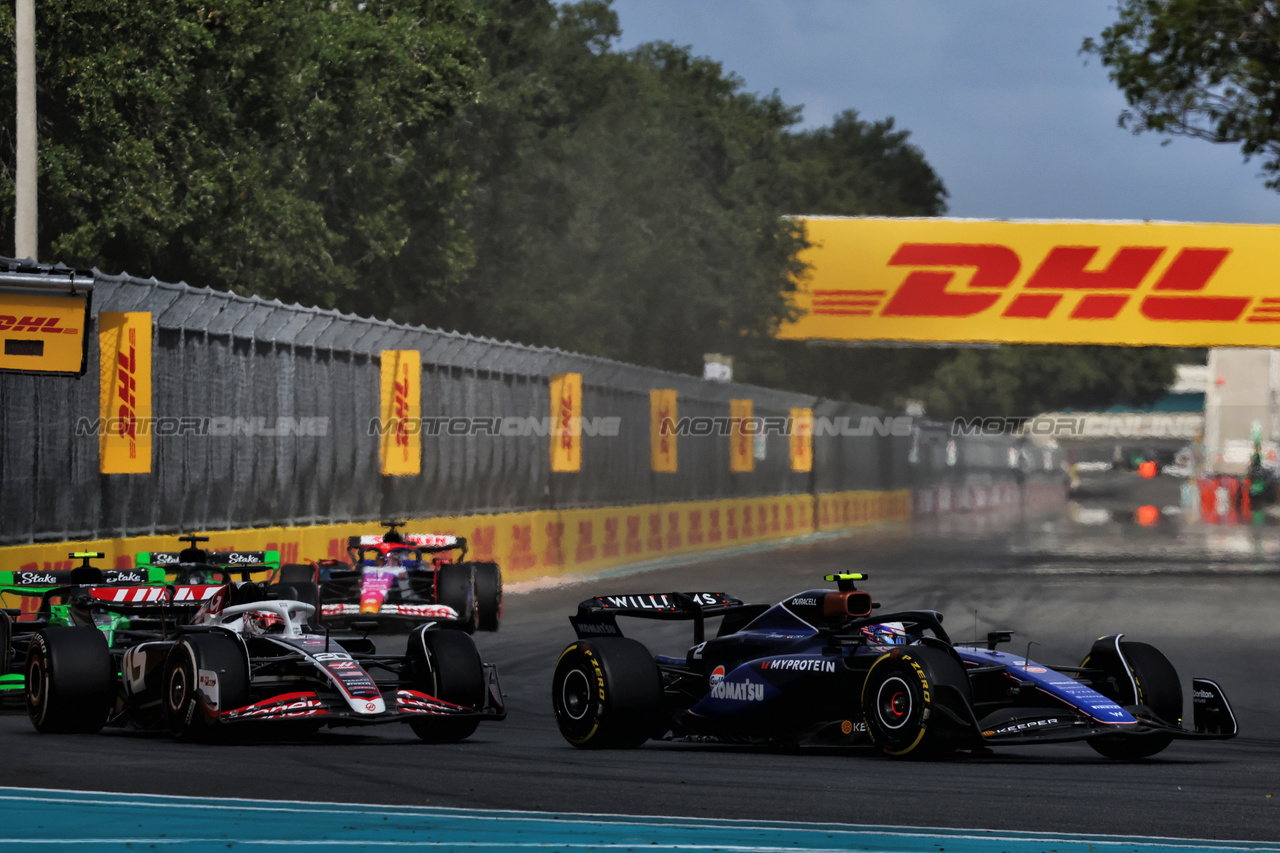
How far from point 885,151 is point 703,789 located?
83290mm

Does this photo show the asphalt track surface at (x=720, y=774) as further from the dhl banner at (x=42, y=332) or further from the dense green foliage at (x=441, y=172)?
the dense green foliage at (x=441, y=172)

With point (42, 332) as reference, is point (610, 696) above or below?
below

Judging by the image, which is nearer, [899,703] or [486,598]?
[899,703]

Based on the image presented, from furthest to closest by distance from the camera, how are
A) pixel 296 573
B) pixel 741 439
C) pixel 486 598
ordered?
pixel 741 439, pixel 486 598, pixel 296 573

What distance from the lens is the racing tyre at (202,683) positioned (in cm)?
966

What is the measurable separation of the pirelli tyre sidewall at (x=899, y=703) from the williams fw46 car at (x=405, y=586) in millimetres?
8257

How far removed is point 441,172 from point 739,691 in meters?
29.4

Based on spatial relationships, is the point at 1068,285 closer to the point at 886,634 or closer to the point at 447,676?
the point at 886,634

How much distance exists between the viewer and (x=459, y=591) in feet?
58.8

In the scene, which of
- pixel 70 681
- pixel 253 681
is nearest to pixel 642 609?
pixel 253 681

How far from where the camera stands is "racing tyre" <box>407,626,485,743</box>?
33.6 ft

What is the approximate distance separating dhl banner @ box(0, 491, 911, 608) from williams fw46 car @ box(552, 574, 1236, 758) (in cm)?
584

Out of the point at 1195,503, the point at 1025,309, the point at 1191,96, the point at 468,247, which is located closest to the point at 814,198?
the point at 1195,503

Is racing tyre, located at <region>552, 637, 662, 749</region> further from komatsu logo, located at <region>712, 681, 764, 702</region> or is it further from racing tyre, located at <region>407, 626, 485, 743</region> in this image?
racing tyre, located at <region>407, 626, 485, 743</region>
